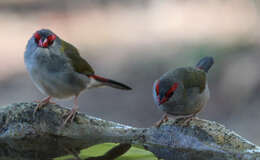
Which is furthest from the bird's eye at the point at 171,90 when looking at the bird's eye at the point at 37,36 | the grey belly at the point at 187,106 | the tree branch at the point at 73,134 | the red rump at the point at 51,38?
the bird's eye at the point at 37,36

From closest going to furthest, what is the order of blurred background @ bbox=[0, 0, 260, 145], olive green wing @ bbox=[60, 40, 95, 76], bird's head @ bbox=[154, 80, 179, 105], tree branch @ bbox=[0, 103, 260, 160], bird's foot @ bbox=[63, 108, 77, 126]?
1. tree branch @ bbox=[0, 103, 260, 160]
2. bird's foot @ bbox=[63, 108, 77, 126]
3. bird's head @ bbox=[154, 80, 179, 105]
4. olive green wing @ bbox=[60, 40, 95, 76]
5. blurred background @ bbox=[0, 0, 260, 145]

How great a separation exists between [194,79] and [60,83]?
1.42 m

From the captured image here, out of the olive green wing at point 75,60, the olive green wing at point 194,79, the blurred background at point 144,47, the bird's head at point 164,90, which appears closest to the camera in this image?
the bird's head at point 164,90

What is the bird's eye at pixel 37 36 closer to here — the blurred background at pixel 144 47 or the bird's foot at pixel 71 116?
the bird's foot at pixel 71 116

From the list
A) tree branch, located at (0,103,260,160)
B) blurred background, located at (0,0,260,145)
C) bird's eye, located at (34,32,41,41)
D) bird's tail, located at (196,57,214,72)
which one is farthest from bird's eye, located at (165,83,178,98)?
blurred background, located at (0,0,260,145)

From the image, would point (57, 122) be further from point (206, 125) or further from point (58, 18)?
point (58, 18)

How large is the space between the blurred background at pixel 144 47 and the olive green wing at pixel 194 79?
287 cm

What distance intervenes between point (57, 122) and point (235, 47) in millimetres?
5634

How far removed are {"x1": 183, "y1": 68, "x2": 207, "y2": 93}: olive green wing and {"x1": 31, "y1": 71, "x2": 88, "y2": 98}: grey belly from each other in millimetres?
1045

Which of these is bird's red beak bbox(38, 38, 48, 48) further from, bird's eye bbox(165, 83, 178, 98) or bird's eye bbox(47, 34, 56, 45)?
bird's eye bbox(165, 83, 178, 98)

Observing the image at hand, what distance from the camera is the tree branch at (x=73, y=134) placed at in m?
4.36

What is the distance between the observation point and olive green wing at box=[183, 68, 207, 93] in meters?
5.40

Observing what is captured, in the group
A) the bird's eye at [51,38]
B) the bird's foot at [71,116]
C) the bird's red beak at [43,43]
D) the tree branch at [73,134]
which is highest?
the bird's eye at [51,38]

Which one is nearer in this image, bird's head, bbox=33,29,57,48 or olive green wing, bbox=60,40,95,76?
bird's head, bbox=33,29,57,48
